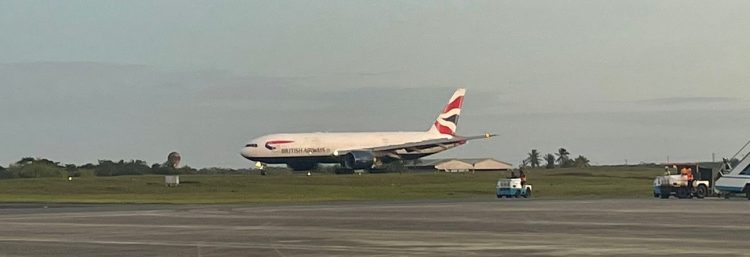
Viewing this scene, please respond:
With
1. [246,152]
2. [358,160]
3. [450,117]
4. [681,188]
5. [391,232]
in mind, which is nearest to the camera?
[391,232]

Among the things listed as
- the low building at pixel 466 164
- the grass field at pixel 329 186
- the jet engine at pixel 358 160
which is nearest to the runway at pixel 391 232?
the grass field at pixel 329 186

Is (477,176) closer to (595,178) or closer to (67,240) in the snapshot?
(595,178)

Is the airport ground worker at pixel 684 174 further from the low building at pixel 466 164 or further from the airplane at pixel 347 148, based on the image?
the low building at pixel 466 164

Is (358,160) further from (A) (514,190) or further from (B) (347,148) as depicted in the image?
(A) (514,190)

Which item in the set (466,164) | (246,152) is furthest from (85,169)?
(466,164)

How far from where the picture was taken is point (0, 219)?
42125 millimetres

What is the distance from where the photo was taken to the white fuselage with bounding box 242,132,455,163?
114m

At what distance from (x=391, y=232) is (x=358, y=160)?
8352cm

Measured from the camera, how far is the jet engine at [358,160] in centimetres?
11538

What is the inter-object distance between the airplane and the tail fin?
2.29m

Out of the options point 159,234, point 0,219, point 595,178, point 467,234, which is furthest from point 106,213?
point 595,178

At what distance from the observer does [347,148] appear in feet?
385

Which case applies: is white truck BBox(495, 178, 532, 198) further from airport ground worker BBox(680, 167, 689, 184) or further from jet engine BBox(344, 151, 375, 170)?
jet engine BBox(344, 151, 375, 170)

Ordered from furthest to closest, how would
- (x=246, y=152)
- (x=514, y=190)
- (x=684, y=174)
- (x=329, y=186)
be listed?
(x=246, y=152) < (x=329, y=186) < (x=514, y=190) < (x=684, y=174)
